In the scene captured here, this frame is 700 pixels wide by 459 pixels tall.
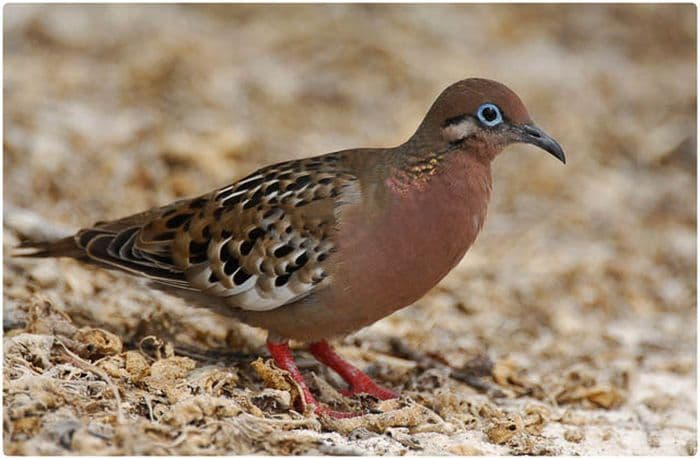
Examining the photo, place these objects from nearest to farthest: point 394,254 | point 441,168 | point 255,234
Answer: point 394,254 → point 441,168 → point 255,234

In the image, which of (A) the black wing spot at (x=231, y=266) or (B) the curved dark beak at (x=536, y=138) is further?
(A) the black wing spot at (x=231, y=266)

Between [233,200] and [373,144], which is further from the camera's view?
[373,144]

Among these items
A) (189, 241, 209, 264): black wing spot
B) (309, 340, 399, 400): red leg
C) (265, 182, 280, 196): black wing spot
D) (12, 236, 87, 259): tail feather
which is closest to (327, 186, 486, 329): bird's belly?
(265, 182, 280, 196): black wing spot

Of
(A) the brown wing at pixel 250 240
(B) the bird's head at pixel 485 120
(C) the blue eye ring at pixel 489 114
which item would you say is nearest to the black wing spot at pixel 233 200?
(A) the brown wing at pixel 250 240

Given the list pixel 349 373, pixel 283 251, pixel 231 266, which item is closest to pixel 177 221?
pixel 231 266

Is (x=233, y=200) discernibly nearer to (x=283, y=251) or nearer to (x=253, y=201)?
(x=253, y=201)

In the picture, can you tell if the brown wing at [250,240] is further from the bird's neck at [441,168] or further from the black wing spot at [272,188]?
the bird's neck at [441,168]

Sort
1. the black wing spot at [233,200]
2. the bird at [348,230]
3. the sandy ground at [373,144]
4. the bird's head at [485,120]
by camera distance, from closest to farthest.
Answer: the sandy ground at [373,144] < the bird at [348,230] < the bird's head at [485,120] < the black wing spot at [233,200]
